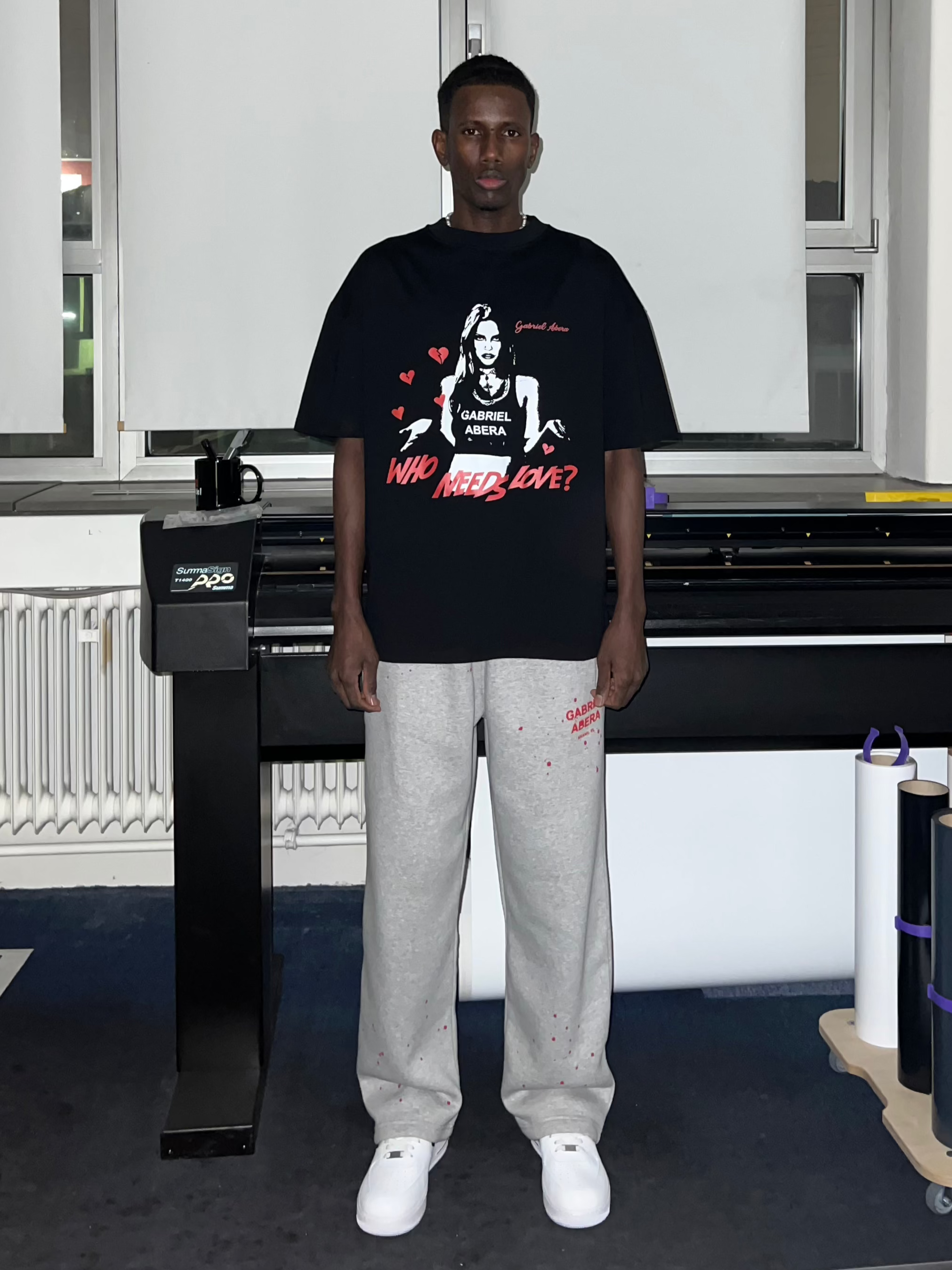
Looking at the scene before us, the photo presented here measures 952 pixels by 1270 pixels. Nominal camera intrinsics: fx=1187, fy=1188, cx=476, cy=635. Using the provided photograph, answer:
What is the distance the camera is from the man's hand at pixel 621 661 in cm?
151

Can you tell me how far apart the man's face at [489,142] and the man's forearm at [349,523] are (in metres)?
0.34

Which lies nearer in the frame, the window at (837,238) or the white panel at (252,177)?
the white panel at (252,177)

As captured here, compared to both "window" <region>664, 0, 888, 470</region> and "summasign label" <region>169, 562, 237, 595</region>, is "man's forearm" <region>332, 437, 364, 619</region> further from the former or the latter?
"window" <region>664, 0, 888, 470</region>

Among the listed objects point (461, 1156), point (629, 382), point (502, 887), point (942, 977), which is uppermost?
point (629, 382)

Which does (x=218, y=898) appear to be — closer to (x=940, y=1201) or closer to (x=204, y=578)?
(x=204, y=578)

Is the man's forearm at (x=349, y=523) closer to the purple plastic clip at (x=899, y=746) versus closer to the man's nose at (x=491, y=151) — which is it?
the man's nose at (x=491, y=151)

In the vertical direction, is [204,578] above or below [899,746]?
above

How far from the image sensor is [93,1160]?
5.49 feet

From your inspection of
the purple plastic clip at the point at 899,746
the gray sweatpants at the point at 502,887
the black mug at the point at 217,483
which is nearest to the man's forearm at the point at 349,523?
the gray sweatpants at the point at 502,887

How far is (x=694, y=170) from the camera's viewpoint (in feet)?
8.46

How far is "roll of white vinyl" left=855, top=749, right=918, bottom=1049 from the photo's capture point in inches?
71.5

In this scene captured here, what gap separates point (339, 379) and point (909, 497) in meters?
1.18

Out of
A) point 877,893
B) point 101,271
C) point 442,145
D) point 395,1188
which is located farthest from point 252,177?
point 395,1188

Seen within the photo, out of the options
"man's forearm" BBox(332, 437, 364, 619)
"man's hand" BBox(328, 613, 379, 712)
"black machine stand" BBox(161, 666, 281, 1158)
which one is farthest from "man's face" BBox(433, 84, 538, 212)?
"black machine stand" BBox(161, 666, 281, 1158)
